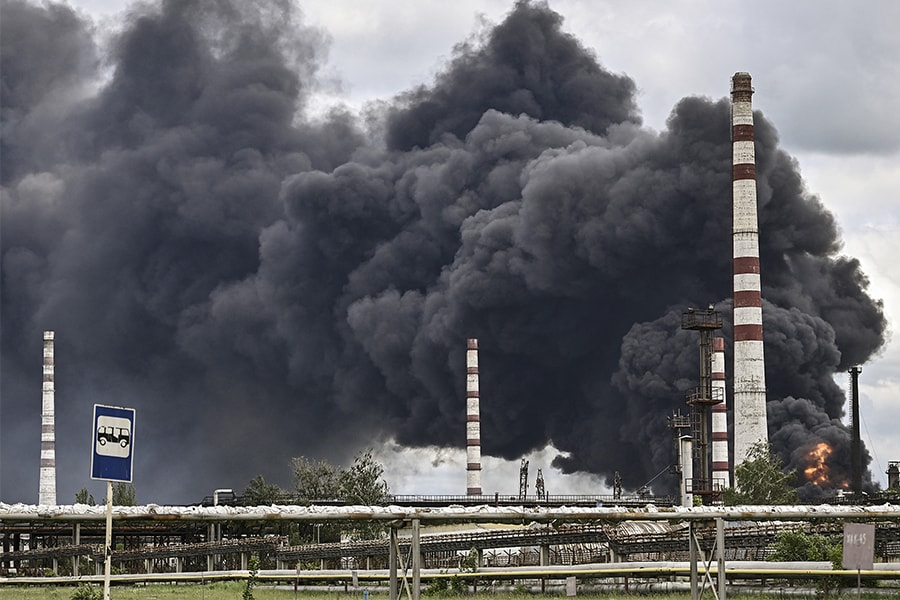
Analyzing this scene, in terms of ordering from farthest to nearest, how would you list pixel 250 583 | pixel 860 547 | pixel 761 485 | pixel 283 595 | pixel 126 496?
pixel 126 496 < pixel 761 485 < pixel 283 595 < pixel 250 583 < pixel 860 547

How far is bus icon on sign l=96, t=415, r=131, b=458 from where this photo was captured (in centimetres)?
1215

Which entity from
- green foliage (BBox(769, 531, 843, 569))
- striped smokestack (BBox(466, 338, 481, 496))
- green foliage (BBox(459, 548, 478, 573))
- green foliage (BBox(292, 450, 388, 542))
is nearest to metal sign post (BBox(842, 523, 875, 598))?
green foliage (BBox(769, 531, 843, 569))

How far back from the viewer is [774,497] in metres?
55.9

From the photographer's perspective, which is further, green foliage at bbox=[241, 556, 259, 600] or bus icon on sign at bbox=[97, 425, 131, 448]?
green foliage at bbox=[241, 556, 259, 600]

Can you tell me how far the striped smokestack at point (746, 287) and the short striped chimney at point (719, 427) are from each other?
0.88m

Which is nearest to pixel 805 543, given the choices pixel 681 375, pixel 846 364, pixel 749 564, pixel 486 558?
pixel 749 564

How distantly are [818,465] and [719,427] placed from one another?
766cm

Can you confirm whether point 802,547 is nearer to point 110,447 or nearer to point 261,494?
point 110,447

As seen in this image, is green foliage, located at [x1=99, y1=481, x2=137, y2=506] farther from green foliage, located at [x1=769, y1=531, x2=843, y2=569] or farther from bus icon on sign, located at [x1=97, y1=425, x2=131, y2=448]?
bus icon on sign, located at [x1=97, y1=425, x2=131, y2=448]

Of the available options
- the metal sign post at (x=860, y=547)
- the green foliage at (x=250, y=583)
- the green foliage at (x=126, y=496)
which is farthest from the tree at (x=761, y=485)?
the metal sign post at (x=860, y=547)

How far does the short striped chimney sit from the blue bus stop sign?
5220 cm

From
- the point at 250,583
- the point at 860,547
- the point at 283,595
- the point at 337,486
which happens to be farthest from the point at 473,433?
the point at 860,547

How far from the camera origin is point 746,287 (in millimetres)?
59688

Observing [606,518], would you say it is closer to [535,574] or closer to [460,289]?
[535,574]
